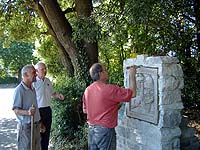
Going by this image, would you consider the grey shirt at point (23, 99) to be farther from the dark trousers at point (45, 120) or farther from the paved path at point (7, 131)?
the paved path at point (7, 131)

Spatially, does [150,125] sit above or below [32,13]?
below

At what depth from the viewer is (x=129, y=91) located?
4305 millimetres

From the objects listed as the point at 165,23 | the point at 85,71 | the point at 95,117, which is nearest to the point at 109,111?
the point at 95,117

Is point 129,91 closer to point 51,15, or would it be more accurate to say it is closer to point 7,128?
point 51,15

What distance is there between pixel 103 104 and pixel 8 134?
6.29 meters

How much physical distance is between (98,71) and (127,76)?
4.31 ft

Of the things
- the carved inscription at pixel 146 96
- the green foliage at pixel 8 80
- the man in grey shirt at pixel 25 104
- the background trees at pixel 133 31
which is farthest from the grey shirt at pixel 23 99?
the green foliage at pixel 8 80

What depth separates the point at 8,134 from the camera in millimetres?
9758

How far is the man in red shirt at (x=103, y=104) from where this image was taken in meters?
4.24

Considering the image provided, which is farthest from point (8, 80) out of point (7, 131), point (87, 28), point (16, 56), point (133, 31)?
point (87, 28)

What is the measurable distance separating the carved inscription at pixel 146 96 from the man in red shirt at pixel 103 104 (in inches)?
19.3

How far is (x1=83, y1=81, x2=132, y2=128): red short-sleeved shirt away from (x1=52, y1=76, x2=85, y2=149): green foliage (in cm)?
360

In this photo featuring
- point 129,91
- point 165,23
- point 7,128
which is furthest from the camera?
point 7,128

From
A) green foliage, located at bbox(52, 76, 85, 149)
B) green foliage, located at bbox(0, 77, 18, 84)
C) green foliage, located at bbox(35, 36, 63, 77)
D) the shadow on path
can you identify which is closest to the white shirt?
green foliage, located at bbox(52, 76, 85, 149)
